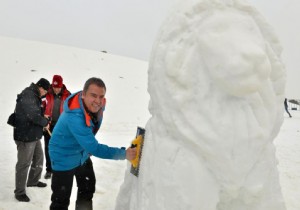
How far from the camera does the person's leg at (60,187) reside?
3.23 metres

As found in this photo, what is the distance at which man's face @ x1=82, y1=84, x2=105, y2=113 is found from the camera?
3008 mm

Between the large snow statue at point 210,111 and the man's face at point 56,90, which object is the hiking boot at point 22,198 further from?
the large snow statue at point 210,111

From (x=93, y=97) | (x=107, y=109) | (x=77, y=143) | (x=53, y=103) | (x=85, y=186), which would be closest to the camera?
(x=93, y=97)

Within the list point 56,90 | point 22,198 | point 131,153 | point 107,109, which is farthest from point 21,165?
point 107,109

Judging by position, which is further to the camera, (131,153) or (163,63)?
(131,153)

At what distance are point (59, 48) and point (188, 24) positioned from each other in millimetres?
24495

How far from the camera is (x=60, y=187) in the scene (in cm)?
324

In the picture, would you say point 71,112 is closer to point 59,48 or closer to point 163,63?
point 163,63

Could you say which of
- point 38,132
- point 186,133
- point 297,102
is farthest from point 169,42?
point 297,102

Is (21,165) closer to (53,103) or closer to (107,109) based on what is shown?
(53,103)

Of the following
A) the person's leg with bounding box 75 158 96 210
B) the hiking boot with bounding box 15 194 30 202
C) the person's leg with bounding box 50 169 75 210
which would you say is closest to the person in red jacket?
the hiking boot with bounding box 15 194 30 202

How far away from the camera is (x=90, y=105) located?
302 centimetres

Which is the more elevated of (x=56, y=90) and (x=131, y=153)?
(x=56, y=90)

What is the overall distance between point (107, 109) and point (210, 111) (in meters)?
12.5
